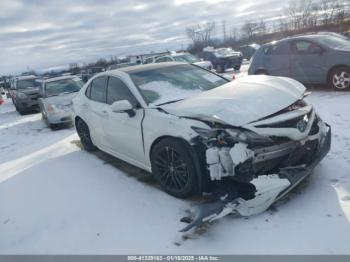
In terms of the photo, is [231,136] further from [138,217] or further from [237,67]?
[237,67]

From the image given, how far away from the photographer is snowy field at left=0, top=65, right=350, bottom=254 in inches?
122

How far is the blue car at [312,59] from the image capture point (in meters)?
8.61

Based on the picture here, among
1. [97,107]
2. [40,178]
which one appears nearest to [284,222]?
[97,107]

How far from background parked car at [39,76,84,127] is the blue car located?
6154 mm

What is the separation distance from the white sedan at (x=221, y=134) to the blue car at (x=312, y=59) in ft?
16.6

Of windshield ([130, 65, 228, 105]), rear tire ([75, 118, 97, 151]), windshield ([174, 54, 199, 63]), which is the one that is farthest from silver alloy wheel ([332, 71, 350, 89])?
windshield ([174, 54, 199, 63])

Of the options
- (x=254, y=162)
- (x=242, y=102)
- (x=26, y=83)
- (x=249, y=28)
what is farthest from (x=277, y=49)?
(x=249, y=28)

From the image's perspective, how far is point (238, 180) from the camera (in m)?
3.36

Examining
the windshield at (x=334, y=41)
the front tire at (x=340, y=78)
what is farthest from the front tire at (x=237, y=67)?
the front tire at (x=340, y=78)

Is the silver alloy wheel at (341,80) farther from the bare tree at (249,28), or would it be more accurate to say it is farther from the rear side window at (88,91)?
the bare tree at (249,28)

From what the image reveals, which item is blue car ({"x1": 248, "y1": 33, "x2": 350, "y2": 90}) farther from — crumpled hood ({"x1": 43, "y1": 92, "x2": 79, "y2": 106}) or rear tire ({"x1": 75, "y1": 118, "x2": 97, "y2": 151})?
rear tire ({"x1": 75, "y1": 118, "x2": 97, "y2": 151})

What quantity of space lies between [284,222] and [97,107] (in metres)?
3.44

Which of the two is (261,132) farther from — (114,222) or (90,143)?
(90,143)

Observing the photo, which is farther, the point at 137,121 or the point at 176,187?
the point at 137,121
